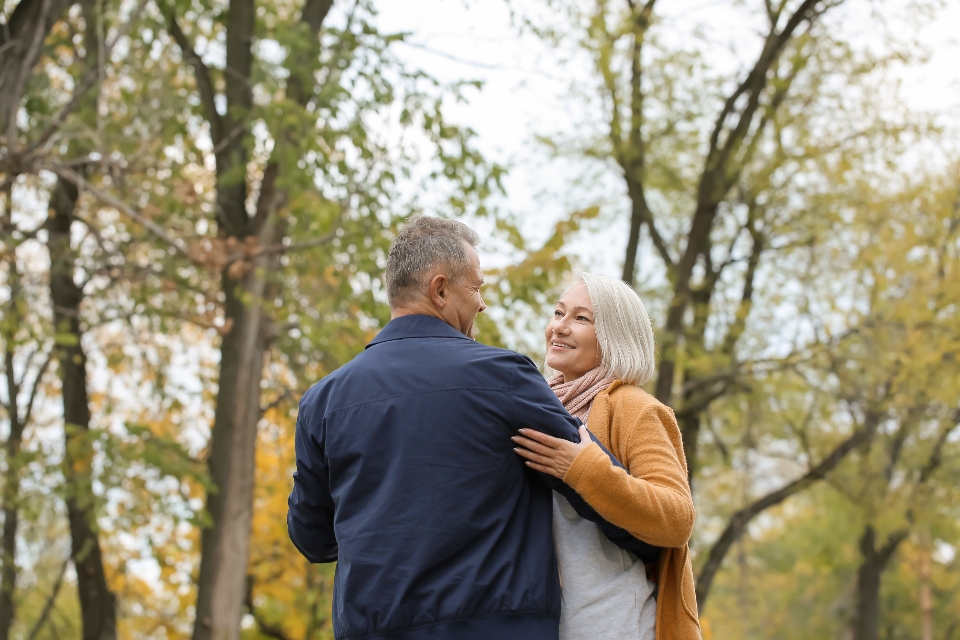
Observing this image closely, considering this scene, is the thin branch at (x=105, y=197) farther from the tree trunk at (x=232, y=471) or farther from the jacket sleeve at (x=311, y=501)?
the jacket sleeve at (x=311, y=501)

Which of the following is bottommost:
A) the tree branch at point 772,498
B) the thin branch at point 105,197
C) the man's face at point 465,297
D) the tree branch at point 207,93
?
the tree branch at point 772,498

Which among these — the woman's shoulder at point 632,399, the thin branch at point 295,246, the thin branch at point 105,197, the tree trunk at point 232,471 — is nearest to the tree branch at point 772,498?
the tree trunk at point 232,471

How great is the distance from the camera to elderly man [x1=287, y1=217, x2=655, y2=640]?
6.36 feet

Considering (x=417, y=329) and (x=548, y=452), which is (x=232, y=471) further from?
(x=548, y=452)

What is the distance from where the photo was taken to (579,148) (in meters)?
11.9

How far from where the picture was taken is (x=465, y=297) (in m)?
2.27

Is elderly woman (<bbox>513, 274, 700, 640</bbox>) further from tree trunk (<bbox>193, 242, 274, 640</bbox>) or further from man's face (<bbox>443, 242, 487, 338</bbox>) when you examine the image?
tree trunk (<bbox>193, 242, 274, 640</bbox>)

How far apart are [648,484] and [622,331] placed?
58 centimetres

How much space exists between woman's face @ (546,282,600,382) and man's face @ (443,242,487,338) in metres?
0.41

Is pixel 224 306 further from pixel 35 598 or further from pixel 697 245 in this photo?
pixel 35 598

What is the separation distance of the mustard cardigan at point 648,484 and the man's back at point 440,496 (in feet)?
0.45

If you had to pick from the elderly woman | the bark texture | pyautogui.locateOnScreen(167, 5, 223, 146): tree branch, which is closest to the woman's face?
the elderly woman

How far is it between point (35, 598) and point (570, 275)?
1393 centimetres

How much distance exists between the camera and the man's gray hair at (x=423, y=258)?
2.23 meters
